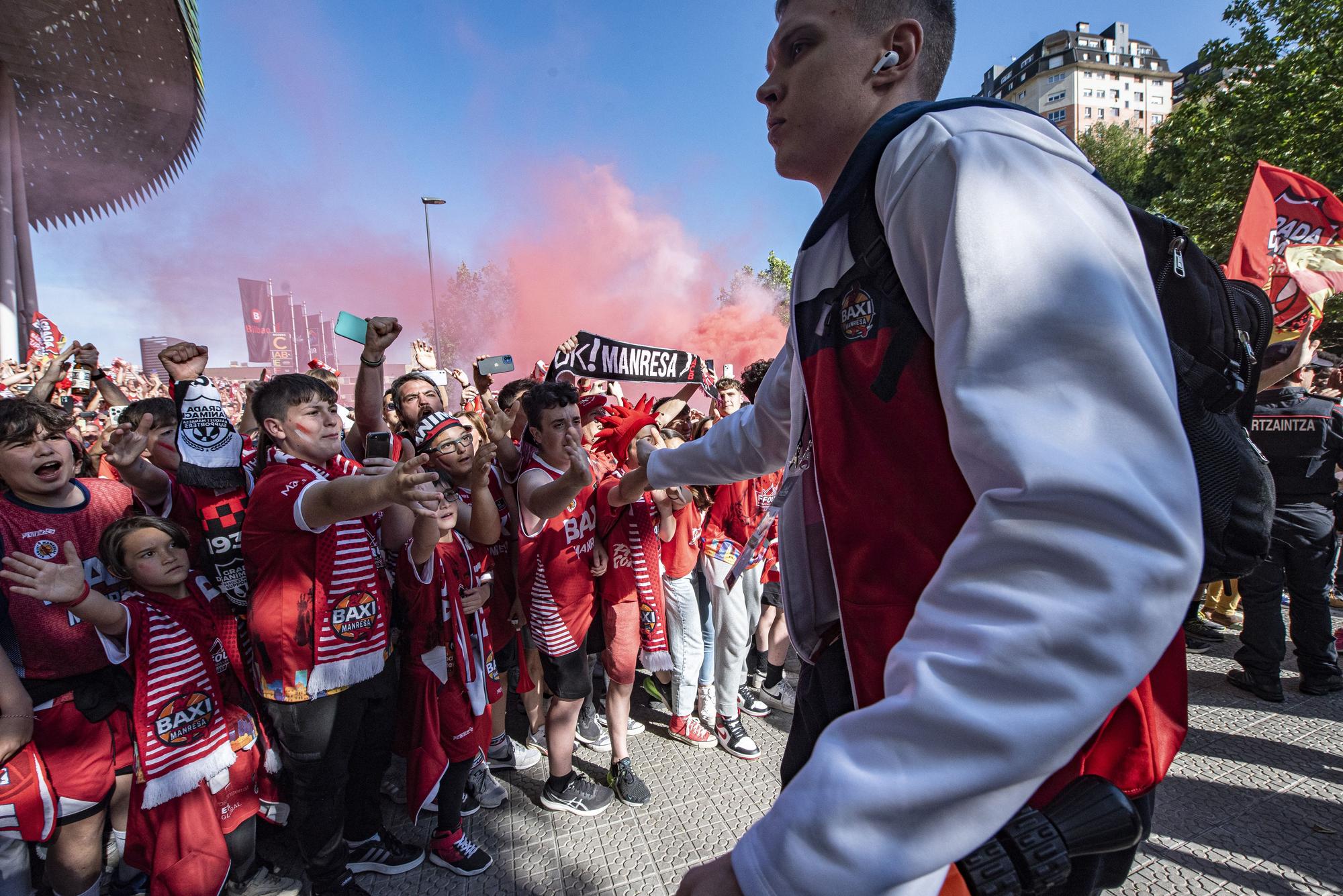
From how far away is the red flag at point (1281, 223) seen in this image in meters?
3.97

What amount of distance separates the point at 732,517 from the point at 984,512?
408 cm

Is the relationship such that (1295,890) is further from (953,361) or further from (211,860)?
(211,860)

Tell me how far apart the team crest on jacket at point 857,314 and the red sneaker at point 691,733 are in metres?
3.88

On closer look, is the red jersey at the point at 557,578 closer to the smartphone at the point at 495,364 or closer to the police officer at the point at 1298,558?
the smartphone at the point at 495,364

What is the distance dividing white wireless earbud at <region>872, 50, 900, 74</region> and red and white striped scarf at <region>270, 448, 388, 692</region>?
2.54 metres

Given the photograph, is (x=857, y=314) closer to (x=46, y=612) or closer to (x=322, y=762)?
(x=322, y=762)

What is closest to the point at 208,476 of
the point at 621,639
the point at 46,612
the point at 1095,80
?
the point at 46,612

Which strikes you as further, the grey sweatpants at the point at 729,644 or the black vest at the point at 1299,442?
the black vest at the point at 1299,442

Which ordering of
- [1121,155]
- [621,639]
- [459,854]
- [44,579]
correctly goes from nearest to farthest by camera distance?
[44,579], [459,854], [621,639], [1121,155]

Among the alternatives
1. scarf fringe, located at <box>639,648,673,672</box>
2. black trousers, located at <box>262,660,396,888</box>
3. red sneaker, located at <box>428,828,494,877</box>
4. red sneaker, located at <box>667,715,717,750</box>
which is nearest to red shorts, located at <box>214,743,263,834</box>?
black trousers, located at <box>262,660,396,888</box>

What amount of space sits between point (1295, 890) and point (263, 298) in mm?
51714

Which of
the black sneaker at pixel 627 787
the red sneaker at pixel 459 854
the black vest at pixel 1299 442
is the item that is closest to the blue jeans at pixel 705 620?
the black sneaker at pixel 627 787

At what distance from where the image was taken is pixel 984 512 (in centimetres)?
62

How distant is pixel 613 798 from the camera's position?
3.63 metres
